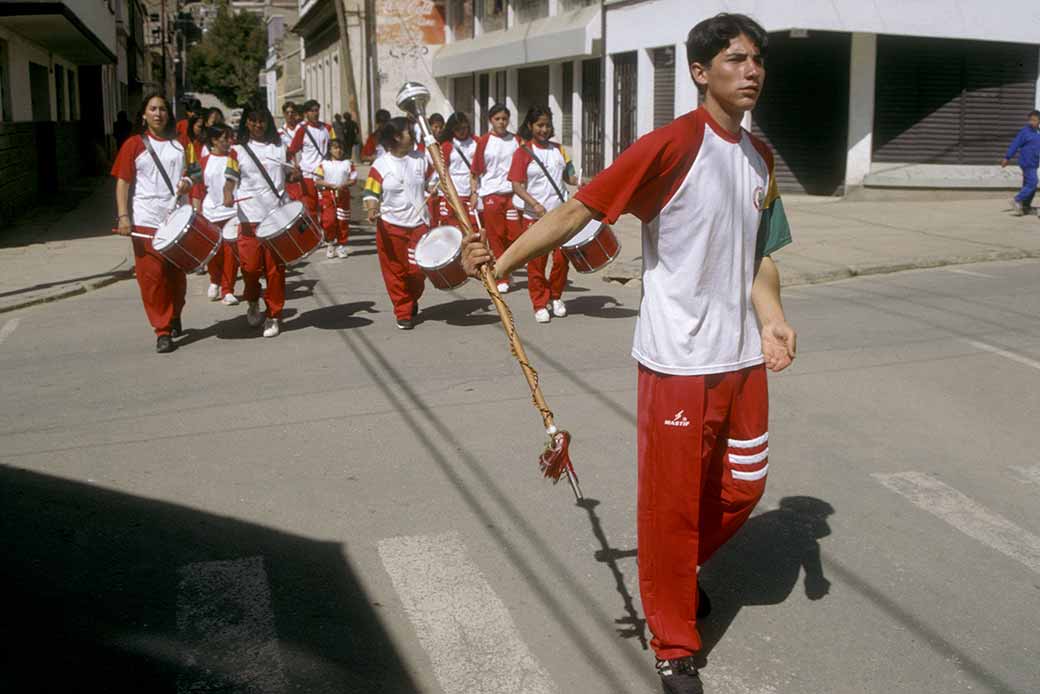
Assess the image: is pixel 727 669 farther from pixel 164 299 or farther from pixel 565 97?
pixel 565 97

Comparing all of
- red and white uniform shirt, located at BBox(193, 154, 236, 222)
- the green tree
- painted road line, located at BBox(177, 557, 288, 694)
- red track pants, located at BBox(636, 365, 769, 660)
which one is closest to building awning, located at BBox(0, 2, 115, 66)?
red and white uniform shirt, located at BBox(193, 154, 236, 222)

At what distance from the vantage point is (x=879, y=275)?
13484 millimetres

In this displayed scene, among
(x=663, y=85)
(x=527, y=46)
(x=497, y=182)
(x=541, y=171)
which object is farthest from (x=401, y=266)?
(x=527, y=46)

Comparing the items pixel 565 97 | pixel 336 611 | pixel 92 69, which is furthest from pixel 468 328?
pixel 92 69

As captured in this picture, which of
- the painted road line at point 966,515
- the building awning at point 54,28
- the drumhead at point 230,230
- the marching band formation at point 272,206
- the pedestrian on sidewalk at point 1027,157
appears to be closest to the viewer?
the painted road line at point 966,515

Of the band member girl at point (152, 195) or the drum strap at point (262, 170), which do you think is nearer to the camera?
the band member girl at point (152, 195)

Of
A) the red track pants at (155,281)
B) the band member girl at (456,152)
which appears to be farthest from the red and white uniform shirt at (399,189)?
the band member girl at (456,152)

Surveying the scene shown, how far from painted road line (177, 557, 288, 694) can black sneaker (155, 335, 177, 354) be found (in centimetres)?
496

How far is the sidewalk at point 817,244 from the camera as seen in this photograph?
1345 cm

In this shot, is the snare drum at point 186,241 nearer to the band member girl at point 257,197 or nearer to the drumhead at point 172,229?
the drumhead at point 172,229

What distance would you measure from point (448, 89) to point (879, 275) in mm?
29123

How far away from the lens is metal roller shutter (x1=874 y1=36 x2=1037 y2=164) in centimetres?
2158

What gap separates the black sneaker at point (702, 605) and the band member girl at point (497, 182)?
781 cm

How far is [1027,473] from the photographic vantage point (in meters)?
6.22
